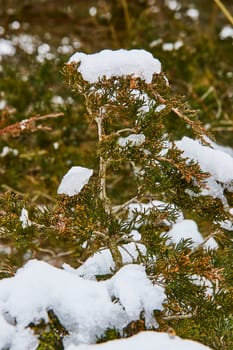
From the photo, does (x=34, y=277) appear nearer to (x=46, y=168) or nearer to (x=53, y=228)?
(x=53, y=228)

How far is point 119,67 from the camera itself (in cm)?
158

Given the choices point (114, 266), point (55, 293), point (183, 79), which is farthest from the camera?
point (183, 79)

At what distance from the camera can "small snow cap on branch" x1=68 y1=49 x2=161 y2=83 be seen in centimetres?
157

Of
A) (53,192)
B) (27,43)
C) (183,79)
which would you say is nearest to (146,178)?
(53,192)

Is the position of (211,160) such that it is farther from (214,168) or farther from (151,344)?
(151,344)

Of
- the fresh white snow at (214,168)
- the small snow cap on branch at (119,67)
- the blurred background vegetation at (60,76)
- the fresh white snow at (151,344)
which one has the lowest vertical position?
the fresh white snow at (151,344)

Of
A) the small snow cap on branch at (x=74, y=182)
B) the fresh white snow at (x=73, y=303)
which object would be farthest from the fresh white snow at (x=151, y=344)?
the small snow cap on branch at (x=74, y=182)

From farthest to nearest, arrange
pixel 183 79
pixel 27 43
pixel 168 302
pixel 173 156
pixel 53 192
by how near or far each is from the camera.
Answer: pixel 27 43
pixel 183 79
pixel 53 192
pixel 173 156
pixel 168 302

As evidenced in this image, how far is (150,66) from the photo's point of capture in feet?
5.20

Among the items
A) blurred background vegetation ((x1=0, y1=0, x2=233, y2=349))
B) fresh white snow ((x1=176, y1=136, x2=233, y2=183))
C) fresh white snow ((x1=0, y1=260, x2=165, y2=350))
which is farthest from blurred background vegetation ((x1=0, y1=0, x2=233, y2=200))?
fresh white snow ((x1=0, y1=260, x2=165, y2=350))

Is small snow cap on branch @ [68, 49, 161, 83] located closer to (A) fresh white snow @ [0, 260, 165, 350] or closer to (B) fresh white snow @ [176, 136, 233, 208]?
(B) fresh white snow @ [176, 136, 233, 208]

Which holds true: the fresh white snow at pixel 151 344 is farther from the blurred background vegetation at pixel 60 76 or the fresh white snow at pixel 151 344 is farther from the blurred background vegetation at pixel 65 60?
the blurred background vegetation at pixel 65 60

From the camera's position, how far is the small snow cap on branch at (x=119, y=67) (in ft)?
5.15

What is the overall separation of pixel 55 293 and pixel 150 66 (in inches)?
24.3
